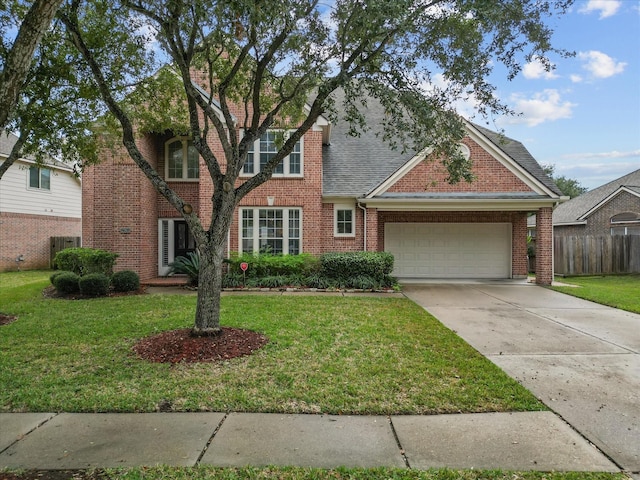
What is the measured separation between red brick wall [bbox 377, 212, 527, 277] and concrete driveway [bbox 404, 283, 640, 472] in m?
4.34

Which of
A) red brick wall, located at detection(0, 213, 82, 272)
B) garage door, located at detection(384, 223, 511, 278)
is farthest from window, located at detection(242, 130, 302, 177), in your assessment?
red brick wall, located at detection(0, 213, 82, 272)

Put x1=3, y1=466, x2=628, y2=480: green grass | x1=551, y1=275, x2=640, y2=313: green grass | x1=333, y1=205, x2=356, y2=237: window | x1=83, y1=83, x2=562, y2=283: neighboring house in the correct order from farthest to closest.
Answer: x1=333, y1=205, x2=356, y2=237: window, x1=83, y1=83, x2=562, y2=283: neighboring house, x1=551, y1=275, x2=640, y2=313: green grass, x1=3, y1=466, x2=628, y2=480: green grass

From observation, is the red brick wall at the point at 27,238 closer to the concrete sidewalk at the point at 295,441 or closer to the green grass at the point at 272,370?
the green grass at the point at 272,370

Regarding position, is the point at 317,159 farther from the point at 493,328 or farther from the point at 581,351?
the point at 581,351

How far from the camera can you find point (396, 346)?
6215 millimetres

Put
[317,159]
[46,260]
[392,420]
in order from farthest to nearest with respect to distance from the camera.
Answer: [46,260]
[317,159]
[392,420]

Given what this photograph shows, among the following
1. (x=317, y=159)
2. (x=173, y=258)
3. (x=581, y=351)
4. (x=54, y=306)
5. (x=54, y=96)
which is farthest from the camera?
(x=173, y=258)

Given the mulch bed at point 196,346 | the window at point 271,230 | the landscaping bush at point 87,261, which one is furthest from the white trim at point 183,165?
the mulch bed at point 196,346

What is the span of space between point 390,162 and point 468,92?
9140 mm

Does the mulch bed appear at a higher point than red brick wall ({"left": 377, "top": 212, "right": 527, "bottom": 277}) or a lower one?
lower

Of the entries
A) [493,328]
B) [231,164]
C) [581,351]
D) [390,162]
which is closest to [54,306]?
[231,164]

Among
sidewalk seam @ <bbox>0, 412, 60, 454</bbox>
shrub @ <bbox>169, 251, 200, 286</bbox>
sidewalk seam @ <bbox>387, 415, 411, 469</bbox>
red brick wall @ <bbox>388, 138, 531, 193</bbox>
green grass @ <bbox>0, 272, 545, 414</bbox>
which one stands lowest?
sidewalk seam @ <bbox>387, 415, 411, 469</bbox>

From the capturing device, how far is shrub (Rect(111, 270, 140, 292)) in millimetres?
11625

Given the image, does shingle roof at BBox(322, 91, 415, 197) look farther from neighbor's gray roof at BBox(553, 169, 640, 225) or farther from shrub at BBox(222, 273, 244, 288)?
neighbor's gray roof at BBox(553, 169, 640, 225)
